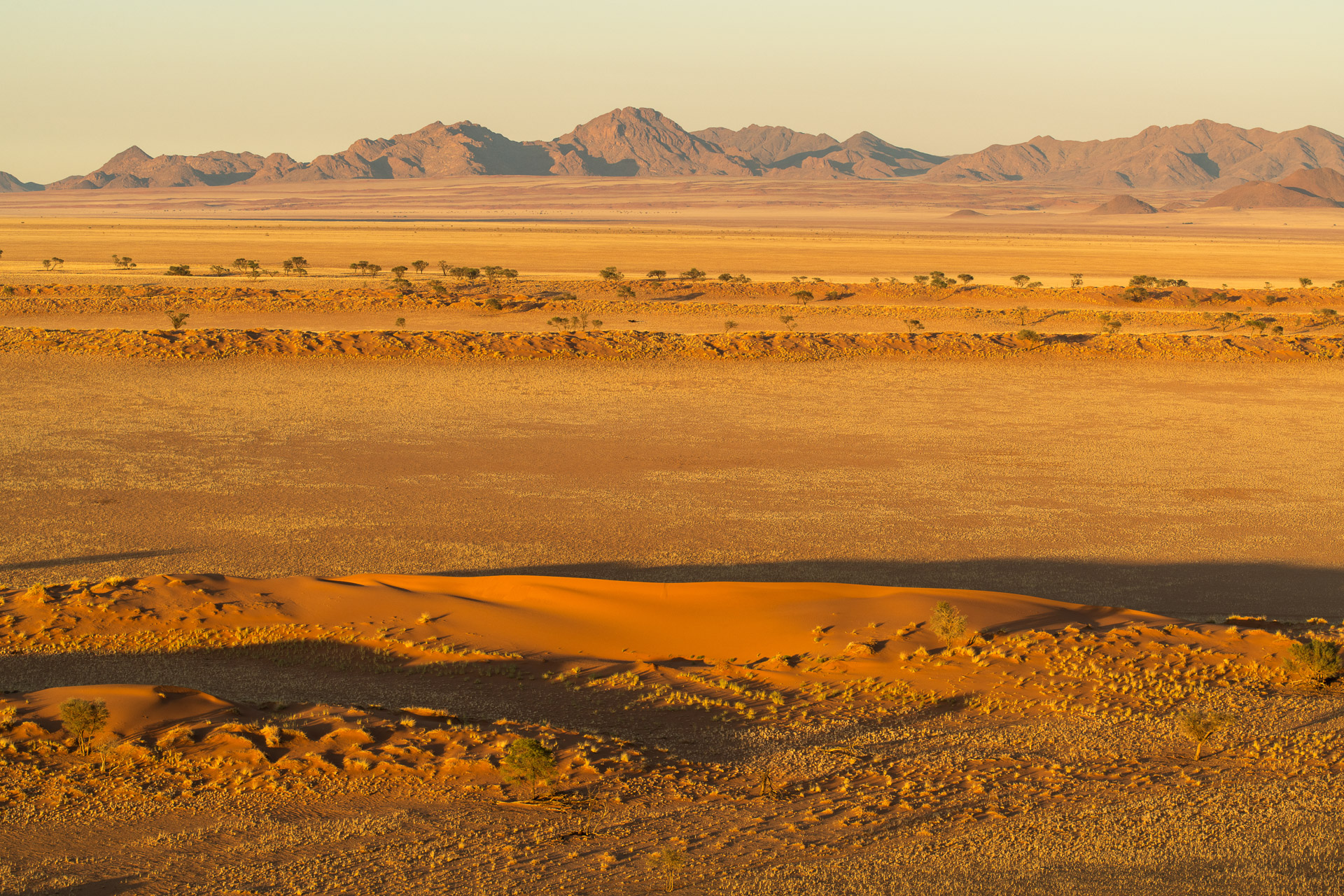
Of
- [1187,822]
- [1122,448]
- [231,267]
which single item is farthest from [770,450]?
[231,267]

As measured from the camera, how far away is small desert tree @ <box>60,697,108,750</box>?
7270mm

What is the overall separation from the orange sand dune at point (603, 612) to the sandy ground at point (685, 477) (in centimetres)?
153

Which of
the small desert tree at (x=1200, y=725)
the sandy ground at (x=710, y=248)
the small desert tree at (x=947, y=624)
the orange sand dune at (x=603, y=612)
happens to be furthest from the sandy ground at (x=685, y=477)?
the sandy ground at (x=710, y=248)

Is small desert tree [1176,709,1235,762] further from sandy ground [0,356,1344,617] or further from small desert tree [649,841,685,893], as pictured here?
small desert tree [649,841,685,893]

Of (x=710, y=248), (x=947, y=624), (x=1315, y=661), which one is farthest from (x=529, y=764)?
(x=710, y=248)

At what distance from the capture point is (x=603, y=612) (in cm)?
1098

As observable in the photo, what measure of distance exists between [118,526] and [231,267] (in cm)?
5415

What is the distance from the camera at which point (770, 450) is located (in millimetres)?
20375

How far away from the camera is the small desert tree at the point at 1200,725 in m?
7.87

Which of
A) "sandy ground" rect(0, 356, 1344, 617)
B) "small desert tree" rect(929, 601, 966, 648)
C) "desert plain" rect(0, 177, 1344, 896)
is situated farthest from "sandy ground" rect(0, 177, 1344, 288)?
"small desert tree" rect(929, 601, 966, 648)

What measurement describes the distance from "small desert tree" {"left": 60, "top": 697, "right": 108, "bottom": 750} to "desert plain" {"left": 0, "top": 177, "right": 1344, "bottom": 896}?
0.10m

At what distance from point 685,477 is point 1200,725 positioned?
10942 millimetres

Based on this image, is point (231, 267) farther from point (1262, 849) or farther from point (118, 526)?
point (1262, 849)

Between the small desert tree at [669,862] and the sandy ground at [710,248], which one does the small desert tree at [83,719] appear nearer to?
the small desert tree at [669,862]
